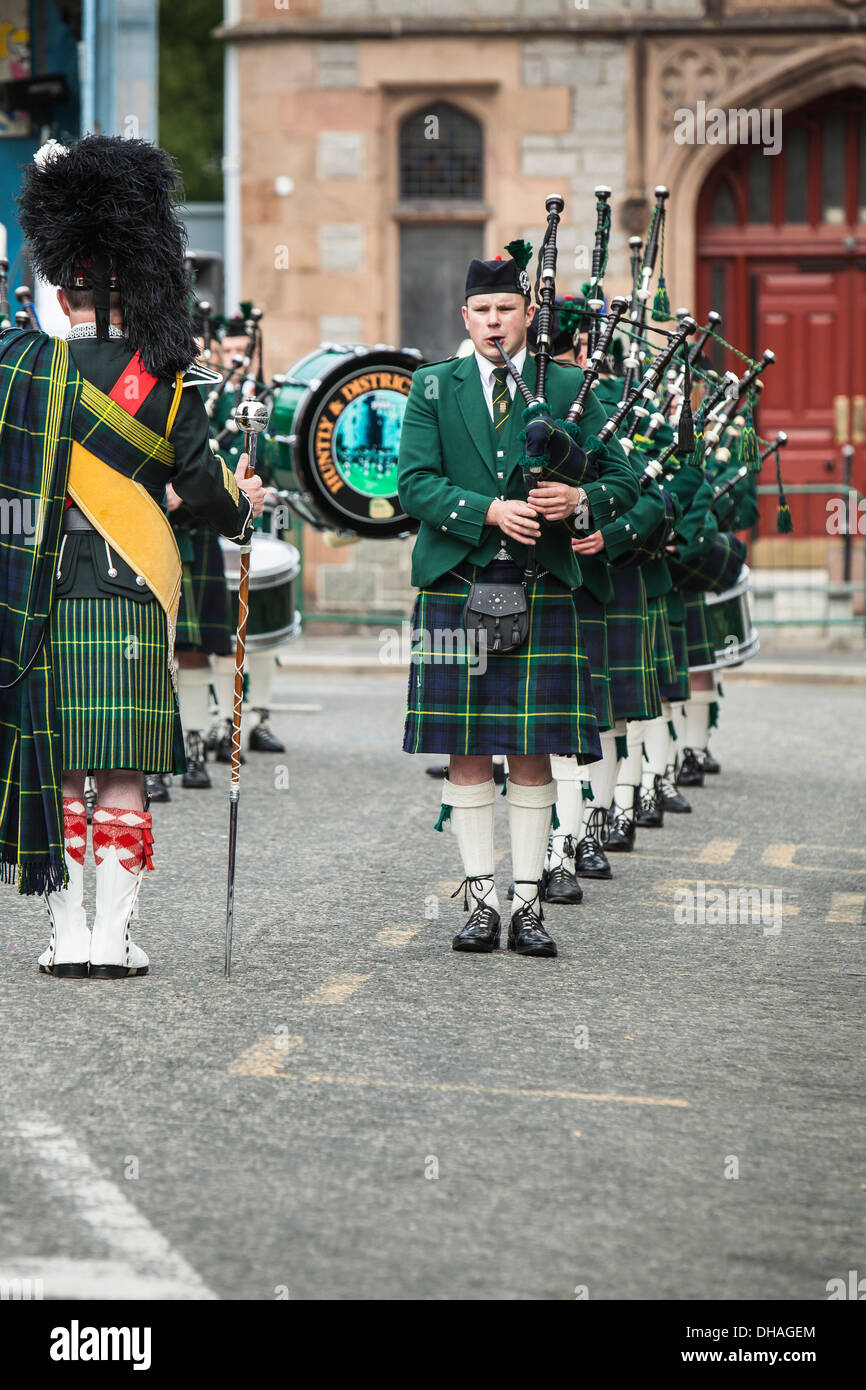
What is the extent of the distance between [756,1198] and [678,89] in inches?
562

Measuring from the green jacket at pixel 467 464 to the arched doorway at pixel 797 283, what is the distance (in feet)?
39.5

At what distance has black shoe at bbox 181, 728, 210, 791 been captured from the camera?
8742 millimetres

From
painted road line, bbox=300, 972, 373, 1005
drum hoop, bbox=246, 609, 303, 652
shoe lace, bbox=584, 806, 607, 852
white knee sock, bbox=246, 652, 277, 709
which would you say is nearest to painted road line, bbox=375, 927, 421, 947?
painted road line, bbox=300, 972, 373, 1005

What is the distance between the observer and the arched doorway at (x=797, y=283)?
17.2 m

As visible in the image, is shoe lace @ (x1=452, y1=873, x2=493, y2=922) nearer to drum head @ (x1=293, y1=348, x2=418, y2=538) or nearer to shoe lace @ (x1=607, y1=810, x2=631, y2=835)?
shoe lace @ (x1=607, y1=810, x2=631, y2=835)

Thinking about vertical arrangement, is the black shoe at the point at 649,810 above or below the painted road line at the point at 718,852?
above

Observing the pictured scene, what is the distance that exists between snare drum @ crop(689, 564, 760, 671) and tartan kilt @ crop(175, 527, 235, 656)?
199 centimetres

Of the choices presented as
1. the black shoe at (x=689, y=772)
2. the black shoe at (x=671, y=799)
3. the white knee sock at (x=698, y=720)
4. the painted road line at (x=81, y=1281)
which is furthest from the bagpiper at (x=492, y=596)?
Result: the black shoe at (x=689, y=772)

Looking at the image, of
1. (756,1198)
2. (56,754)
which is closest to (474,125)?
(56,754)

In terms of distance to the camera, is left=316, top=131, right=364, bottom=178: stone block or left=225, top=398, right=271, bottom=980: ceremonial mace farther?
left=316, top=131, right=364, bottom=178: stone block

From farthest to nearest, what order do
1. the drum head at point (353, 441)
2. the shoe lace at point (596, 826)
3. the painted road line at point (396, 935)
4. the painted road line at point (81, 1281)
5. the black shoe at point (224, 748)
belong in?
the black shoe at point (224, 748) < the drum head at point (353, 441) < the shoe lace at point (596, 826) < the painted road line at point (396, 935) < the painted road line at point (81, 1281)

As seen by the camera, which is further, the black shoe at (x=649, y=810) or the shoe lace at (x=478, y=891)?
the black shoe at (x=649, y=810)

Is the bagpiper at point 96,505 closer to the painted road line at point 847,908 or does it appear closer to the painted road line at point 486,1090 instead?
the painted road line at point 486,1090

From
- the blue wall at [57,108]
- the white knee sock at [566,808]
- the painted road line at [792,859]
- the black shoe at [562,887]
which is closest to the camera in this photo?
the black shoe at [562,887]
